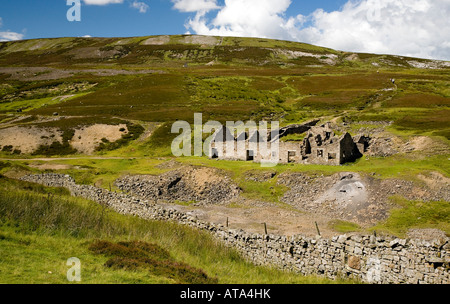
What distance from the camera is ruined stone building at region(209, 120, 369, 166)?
44.1 meters

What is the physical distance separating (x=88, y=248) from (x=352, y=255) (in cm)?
1267

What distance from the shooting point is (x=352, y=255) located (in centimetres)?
1570

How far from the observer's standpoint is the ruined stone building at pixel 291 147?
145ft

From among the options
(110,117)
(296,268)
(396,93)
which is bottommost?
(296,268)

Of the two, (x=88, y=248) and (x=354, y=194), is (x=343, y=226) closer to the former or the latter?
(x=354, y=194)

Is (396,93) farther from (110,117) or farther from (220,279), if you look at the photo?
(220,279)

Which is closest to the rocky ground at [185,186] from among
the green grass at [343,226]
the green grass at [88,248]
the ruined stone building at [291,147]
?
the ruined stone building at [291,147]

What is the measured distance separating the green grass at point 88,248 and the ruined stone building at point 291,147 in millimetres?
26666
